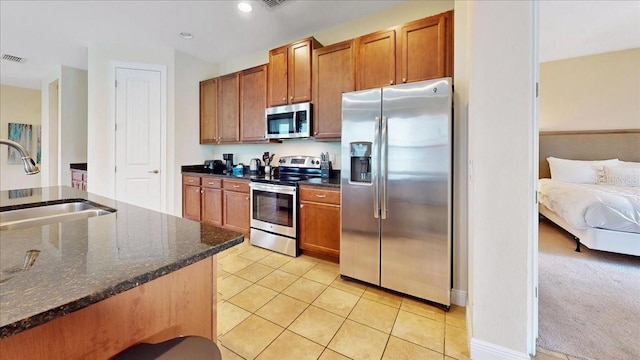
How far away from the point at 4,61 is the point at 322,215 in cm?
601

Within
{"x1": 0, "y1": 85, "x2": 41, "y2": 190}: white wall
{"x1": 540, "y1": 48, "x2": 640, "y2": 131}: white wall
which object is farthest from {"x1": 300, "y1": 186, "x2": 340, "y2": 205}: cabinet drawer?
{"x1": 0, "y1": 85, "x2": 41, "y2": 190}: white wall

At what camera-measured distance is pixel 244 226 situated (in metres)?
3.46

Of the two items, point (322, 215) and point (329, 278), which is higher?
point (322, 215)

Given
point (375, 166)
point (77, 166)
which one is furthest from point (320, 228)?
point (77, 166)

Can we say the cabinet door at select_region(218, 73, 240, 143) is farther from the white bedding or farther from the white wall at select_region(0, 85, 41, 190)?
the white wall at select_region(0, 85, 41, 190)

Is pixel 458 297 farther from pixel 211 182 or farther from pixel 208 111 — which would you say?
pixel 208 111

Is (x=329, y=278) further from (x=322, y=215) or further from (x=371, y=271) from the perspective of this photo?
(x=322, y=215)

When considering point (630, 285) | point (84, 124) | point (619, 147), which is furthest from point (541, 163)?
point (84, 124)

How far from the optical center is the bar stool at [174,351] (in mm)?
689

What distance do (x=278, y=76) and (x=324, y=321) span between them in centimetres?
279

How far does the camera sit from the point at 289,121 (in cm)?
323

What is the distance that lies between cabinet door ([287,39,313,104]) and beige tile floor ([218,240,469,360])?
2.00 metres

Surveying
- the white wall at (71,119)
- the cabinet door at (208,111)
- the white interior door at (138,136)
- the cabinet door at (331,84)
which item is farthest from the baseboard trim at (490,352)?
the white wall at (71,119)

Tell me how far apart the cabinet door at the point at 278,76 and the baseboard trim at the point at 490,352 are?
2917 mm
